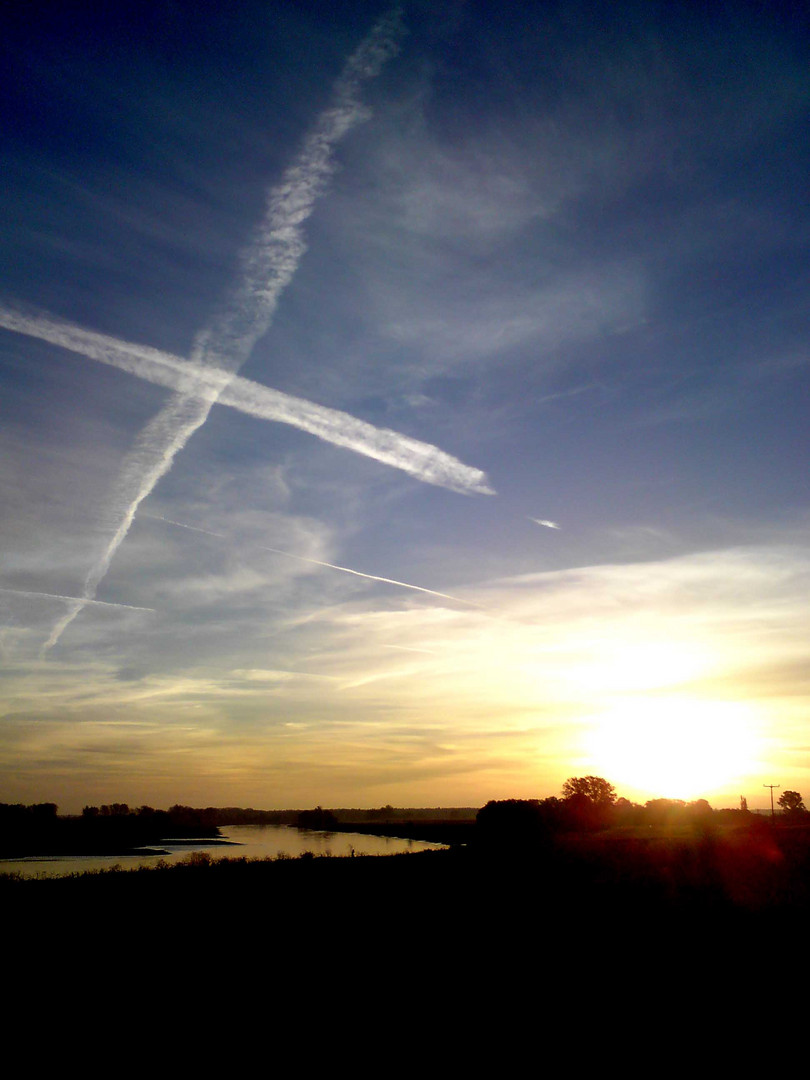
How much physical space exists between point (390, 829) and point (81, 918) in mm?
143707

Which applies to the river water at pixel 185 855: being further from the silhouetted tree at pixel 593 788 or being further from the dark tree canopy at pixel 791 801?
the dark tree canopy at pixel 791 801

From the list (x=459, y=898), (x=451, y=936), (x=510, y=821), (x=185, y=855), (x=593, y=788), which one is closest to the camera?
(x=451, y=936)

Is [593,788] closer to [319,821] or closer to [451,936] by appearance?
[319,821]

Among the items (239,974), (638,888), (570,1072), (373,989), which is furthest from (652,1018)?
(638,888)

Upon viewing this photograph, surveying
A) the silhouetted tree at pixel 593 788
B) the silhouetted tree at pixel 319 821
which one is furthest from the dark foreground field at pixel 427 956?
the silhouetted tree at pixel 319 821

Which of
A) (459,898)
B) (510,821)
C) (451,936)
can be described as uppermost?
(451,936)

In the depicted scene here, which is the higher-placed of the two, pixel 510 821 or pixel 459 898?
pixel 459 898

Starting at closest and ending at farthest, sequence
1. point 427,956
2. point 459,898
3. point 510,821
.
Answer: point 427,956 < point 459,898 < point 510,821

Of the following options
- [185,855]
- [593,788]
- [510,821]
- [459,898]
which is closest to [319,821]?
[593,788]

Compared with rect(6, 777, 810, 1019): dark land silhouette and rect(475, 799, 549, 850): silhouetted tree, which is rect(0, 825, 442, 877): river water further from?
rect(6, 777, 810, 1019): dark land silhouette

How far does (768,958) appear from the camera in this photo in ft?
43.7

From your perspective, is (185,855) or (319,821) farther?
(319,821)

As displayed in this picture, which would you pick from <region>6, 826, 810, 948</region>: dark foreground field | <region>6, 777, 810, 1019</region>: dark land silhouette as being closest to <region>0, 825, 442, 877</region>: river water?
<region>6, 826, 810, 948</region>: dark foreground field

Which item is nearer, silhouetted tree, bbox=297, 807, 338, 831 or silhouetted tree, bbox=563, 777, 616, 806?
silhouetted tree, bbox=563, 777, 616, 806
